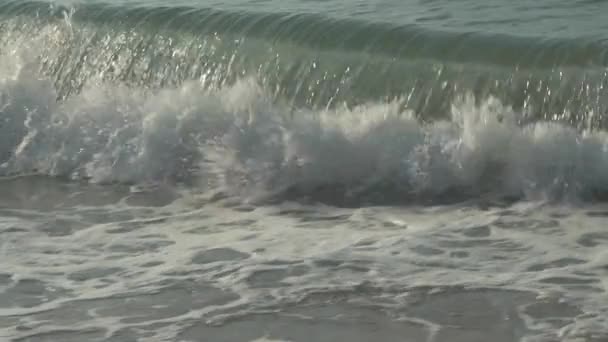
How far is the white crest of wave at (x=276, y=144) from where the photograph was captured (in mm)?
8188

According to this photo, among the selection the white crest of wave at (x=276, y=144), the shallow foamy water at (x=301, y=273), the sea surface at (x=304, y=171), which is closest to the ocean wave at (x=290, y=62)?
the sea surface at (x=304, y=171)

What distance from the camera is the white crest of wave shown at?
8188 millimetres

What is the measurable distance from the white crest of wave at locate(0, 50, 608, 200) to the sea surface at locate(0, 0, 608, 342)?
16 mm

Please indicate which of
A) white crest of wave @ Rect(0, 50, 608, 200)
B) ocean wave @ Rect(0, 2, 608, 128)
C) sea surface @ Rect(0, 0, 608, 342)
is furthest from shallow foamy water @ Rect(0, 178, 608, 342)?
ocean wave @ Rect(0, 2, 608, 128)

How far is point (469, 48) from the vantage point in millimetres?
9328

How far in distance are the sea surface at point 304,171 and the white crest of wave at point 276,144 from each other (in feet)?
0.05

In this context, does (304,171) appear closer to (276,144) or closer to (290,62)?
(276,144)

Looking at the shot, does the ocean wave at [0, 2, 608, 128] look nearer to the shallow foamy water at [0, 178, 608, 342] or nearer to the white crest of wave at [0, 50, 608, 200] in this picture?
the white crest of wave at [0, 50, 608, 200]

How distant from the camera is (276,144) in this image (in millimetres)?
9023

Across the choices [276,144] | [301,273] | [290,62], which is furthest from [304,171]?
[301,273]

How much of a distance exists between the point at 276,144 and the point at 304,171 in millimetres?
328

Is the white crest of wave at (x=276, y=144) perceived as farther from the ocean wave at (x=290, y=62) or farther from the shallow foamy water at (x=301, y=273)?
the shallow foamy water at (x=301, y=273)

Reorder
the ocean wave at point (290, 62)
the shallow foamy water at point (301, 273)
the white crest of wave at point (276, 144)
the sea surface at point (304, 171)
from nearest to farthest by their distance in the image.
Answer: the shallow foamy water at point (301, 273) < the sea surface at point (304, 171) < the white crest of wave at point (276, 144) < the ocean wave at point (290, 62)

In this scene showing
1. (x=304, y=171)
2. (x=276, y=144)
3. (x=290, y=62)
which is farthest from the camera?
(x=290, y=62)
